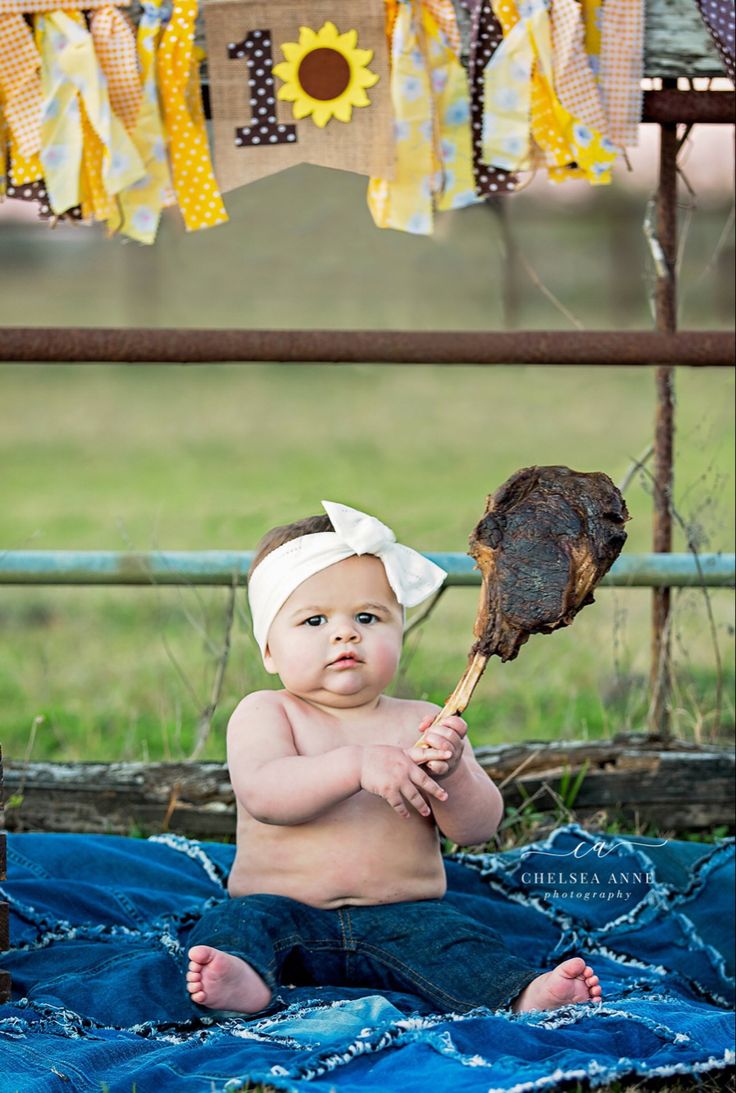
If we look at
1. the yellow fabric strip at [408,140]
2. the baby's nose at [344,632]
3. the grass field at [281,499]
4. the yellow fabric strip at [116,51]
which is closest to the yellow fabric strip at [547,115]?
the yellow fabric strip at [408,140]

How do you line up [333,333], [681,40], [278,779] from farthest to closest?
1. [681,40]
2. [333,333]
3. [278,779]

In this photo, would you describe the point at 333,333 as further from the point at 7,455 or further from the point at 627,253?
the point at 7,455

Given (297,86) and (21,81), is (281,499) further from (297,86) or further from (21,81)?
(21,81)

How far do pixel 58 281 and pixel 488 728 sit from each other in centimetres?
951

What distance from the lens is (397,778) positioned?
1.76m

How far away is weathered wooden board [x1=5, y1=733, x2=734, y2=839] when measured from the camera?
281 cm

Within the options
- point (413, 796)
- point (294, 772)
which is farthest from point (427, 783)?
point (294, 772)

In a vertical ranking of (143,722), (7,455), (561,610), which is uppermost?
(561,610)

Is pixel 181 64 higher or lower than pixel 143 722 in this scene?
higher

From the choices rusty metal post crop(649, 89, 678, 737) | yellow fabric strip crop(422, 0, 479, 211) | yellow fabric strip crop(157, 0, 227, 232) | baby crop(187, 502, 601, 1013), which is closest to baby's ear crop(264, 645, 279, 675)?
baby crop(187, 502, 601, 1013)

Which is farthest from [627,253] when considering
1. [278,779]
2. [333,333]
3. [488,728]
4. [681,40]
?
[278,779]

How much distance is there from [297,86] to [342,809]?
1.39 m

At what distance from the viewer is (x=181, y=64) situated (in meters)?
2.54

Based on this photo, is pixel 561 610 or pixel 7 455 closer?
pixel 561 610
